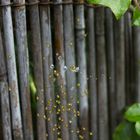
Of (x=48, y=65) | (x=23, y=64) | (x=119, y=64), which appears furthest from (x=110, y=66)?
(x=23, y=64)

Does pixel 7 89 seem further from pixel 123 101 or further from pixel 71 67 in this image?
pixel 123 101

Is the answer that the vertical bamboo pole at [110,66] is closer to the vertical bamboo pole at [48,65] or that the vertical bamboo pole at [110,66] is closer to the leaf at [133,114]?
the leaf at [133,114]

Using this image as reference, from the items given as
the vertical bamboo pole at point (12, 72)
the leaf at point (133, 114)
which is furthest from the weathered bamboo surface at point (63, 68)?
the leaf at point (133, 114)

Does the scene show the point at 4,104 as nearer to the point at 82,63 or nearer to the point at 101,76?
the point at 82,63

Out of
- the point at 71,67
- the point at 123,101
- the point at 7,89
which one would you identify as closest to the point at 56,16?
the point at 71,67

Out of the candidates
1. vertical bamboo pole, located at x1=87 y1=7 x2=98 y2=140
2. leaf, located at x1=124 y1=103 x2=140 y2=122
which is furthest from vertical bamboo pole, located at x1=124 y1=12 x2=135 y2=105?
leaf, located at x1=124 y1=103 x2=140 y2=122
